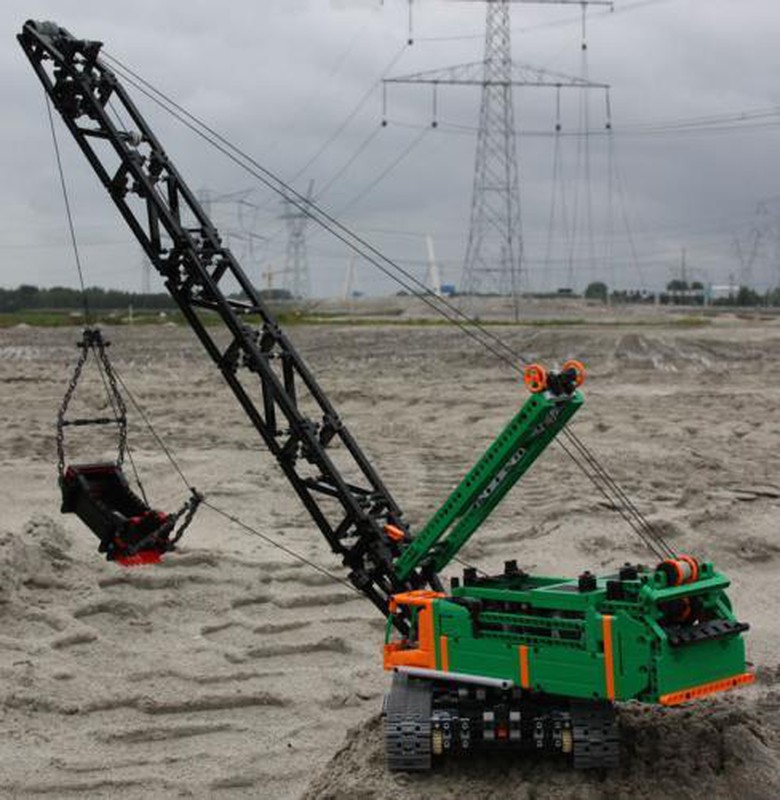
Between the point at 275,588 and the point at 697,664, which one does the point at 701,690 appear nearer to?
the point at 697,664

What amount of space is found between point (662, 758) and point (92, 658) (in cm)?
625

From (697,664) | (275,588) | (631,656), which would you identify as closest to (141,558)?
(275,588)

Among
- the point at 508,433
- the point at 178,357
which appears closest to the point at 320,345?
the point at 178,357

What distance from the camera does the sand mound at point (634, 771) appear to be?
812 centimetres

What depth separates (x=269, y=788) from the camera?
947 centimetres

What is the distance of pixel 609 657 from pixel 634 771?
40.9 inches

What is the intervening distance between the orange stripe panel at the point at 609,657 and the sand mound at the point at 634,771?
761 mm

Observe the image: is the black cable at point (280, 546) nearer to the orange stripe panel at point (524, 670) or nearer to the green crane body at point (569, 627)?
the green crane body at point (569, 627)

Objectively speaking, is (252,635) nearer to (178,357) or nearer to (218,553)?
(218,553)

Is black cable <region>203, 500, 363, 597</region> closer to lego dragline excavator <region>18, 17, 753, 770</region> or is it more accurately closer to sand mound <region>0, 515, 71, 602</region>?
sand mound <region>0, 515, 71, 602</region>

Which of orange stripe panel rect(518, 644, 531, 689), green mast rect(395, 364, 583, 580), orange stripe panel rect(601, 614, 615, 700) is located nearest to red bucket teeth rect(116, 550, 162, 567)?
green mast rect(395, 364, 583, 580)

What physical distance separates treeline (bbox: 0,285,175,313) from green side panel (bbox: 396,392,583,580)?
84767 millimetres

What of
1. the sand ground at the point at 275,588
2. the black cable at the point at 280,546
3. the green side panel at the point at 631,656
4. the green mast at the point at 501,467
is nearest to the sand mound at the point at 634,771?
the sand ground at the point at 275,588

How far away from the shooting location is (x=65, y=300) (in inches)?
3787
